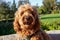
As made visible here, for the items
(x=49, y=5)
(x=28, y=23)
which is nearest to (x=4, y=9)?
(x=28, y=23)

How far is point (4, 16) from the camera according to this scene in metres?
19.6

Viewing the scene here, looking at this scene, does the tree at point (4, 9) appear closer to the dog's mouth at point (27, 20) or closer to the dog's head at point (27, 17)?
the dog's head at point (27, 17)

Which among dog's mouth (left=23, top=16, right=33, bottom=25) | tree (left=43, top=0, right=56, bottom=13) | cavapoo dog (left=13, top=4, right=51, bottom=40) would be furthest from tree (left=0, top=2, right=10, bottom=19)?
tree (left=43, top=0, right=56, bottom=13)

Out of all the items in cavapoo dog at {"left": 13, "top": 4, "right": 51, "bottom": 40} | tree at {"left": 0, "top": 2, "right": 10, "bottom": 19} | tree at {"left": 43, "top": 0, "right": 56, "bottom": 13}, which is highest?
cavapoo dog at {"left": 13, "top": 4, "right": 51, "bottom": 40}

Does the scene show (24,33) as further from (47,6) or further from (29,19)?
A: (47,6)

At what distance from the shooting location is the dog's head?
382cm

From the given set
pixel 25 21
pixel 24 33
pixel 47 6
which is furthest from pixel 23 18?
pixel 47 6

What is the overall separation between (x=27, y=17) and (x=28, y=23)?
13cm

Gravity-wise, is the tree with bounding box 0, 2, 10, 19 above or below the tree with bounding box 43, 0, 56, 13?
above

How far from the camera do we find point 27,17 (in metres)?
3.79

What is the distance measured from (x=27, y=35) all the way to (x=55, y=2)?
50.1m

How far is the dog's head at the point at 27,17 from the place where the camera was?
151 inches

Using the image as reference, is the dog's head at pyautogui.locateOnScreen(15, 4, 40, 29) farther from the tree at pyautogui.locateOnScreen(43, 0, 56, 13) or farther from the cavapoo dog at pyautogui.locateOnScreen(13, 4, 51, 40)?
the tree at pyautogui.locateOnScreen(43, 0, 56, 13)

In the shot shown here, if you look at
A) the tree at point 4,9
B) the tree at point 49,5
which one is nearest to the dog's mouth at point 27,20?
the tree at point 4,9
